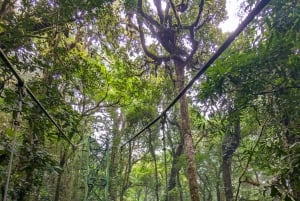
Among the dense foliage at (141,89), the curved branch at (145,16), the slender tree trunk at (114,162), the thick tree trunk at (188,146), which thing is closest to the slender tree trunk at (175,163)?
the dense foliage at (141,89)

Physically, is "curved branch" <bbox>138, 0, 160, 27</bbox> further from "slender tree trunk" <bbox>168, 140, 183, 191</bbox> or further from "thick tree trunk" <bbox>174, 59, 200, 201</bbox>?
"slender tree trunk" <bbox>168, 140, 183, 191</bbox>

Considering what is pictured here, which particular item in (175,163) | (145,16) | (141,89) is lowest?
(175,163)

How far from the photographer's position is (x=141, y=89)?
203 inches

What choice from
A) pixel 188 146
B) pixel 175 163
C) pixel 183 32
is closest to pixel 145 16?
pixel 183 32

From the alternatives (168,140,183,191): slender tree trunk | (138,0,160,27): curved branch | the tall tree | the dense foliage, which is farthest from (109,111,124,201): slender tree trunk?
(138,0,160,27): curved branch

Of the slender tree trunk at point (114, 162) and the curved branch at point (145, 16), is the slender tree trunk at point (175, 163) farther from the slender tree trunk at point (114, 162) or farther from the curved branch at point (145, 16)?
the curved branch at point (145, 16)

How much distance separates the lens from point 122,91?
5078 mm

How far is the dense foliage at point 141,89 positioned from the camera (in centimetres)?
192

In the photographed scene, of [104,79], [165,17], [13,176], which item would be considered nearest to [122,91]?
[104,79]

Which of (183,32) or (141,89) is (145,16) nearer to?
(183,32)

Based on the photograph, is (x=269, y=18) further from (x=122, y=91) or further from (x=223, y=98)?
(x=122, y=91)

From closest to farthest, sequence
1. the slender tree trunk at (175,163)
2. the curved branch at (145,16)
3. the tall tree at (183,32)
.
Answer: the tall tree at (183,32) → the curved branch at (145,16) → the slender tree trunk at (175,163)

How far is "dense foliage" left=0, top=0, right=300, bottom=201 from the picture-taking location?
1921 millimetres

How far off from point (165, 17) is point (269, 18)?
8.39 ft
